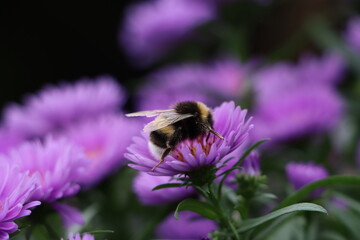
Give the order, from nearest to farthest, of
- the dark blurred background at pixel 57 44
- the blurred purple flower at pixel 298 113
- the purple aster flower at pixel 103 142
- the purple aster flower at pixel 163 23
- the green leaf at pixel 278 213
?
1. the green leaf at pixel 278 213
2. the purple aster flower at pixel 103 142
3. the blurred purple flower at pixel 298 113
4. the purple aster flower at pixel 163 23
5. the dark blurred background at pixel 57 44

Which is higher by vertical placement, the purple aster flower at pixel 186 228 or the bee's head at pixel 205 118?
the bee's head at pixel 205 118

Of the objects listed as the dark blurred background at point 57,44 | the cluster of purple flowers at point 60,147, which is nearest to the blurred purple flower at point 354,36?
the cluster of purple flowers at point 60,147

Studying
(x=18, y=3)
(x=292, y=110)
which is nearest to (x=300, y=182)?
(x=292, y=110)

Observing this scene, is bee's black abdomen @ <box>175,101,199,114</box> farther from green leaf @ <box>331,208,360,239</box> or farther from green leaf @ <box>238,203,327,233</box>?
green leaf @ <box>331,208,360,239</box>

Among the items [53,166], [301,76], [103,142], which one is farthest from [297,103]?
[53,166]

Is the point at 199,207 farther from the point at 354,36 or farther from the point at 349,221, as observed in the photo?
the point at 354,36

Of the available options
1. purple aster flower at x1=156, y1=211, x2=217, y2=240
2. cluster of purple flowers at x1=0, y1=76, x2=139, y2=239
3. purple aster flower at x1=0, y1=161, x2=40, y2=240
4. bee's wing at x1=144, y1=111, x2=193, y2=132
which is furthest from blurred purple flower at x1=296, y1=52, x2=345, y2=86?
purple aster flower at x1=0, y1=161, x2=40, y2=240

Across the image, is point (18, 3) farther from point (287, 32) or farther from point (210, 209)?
point (210, 209)

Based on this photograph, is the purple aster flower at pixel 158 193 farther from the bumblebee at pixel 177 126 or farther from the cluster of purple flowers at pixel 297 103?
the cluster of purple flowers at pixel 297 103

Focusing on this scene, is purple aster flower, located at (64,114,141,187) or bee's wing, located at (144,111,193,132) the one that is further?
purple aster flower, located at (64,114,141,187)
